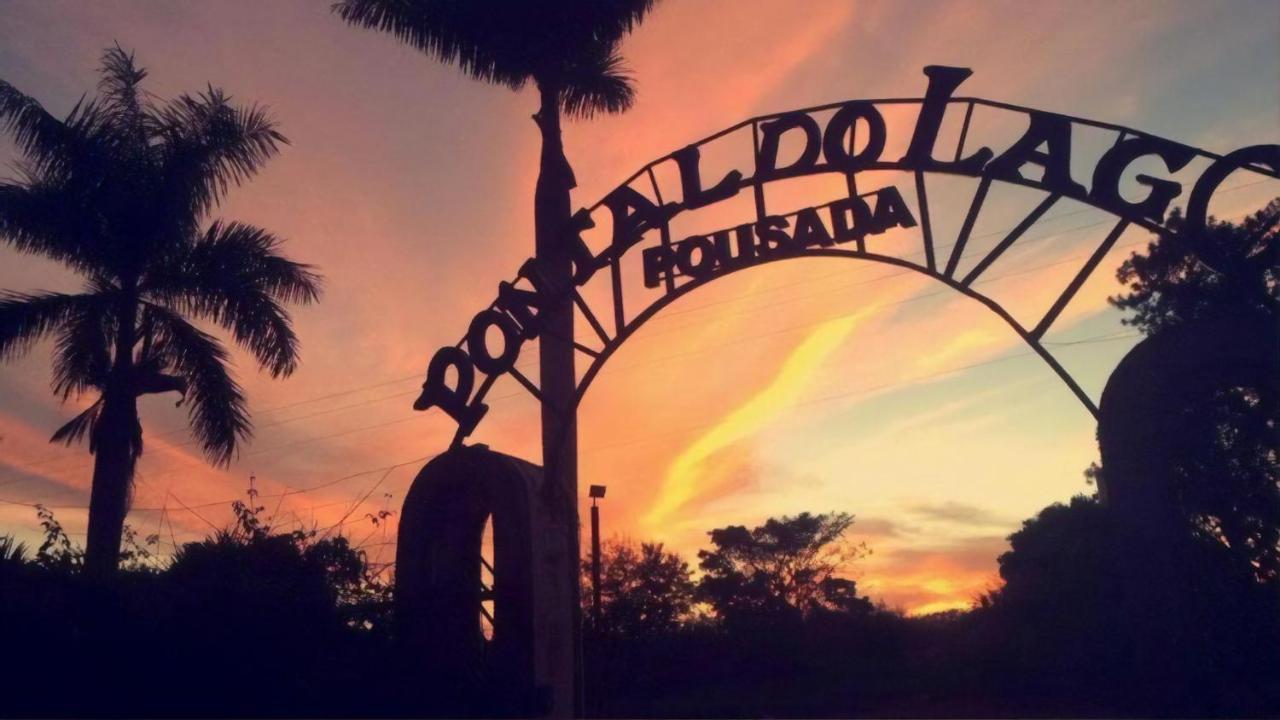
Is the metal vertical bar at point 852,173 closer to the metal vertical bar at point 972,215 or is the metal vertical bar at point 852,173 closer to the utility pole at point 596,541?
the metal vertical bar at point 972,215

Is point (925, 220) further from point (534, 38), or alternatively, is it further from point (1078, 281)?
point (534, 38)

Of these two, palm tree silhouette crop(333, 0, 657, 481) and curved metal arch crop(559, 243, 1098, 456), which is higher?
palm tree silhouette crop(333, 0, 657, 481)

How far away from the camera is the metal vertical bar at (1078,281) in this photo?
10.4m

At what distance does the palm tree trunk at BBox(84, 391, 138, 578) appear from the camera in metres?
16.2

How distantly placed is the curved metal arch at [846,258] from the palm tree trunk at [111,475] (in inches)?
338

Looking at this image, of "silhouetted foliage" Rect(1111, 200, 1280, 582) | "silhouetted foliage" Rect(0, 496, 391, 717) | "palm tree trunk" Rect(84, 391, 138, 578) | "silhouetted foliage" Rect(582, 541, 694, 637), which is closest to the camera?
"silhouetted foliage" Rect(1111, 200, 1280, 582)

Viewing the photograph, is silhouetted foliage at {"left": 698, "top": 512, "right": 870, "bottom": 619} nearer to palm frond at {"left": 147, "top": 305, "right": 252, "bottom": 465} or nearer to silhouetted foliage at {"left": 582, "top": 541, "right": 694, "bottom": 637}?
silhouetted foliage at {"left": 582, "top": 541, "right": 694, "bottom": 637}

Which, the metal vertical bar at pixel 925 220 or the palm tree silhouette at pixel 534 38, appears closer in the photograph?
the metal vertical bar at pixel 925 220

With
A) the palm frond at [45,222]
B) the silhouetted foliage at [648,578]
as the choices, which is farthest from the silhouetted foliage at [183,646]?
the silhouetted foliage at [648,578]

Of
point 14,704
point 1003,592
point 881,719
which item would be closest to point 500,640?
point 14,704

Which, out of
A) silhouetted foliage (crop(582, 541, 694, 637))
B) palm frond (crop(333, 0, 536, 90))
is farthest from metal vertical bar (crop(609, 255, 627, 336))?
silhouetted foliage (crop(582, 541, 694, 637))

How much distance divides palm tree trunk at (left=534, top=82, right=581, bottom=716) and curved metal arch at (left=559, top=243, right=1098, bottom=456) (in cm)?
63

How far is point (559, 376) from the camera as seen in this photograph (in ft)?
49.4

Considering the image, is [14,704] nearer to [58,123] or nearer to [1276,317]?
[58,123]
